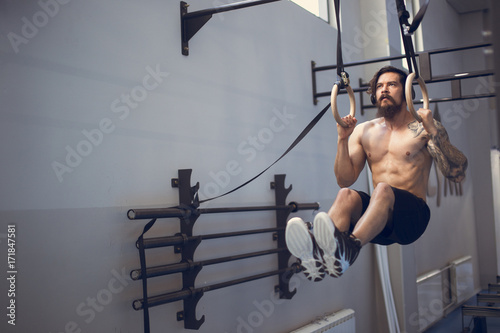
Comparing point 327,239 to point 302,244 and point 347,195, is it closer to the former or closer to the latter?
Answer: point 302,244

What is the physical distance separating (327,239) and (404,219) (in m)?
0.49

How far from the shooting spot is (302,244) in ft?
6.27

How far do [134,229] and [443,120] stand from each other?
583cm

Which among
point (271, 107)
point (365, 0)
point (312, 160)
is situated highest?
point (365, 0)

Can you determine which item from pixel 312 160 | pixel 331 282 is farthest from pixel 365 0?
pixel 331 282

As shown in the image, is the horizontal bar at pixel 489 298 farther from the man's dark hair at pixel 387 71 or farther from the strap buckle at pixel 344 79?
the strap buckle at pixel 344 79

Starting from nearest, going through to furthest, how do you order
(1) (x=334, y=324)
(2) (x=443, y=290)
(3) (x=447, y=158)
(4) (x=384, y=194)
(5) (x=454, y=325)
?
(4) (x=384, y=194), (3) (x=447, y=158), (1) (x=334, y=324), (5) (x=454, y=325), (2) (x=443, y=290)

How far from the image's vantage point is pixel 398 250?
15.0 feet

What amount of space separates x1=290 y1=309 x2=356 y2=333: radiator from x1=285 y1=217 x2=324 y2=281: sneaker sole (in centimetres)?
159

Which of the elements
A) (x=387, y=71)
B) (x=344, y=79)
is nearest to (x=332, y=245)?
(x=344, y=79)

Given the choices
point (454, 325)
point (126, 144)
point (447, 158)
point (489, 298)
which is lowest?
point (454, 325)

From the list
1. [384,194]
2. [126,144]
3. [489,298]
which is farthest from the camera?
[489,298]

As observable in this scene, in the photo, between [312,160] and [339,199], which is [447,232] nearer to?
[312,160]

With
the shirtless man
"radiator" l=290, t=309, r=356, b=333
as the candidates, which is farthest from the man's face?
"radiator" l=290, t=309, r=356, b=333
